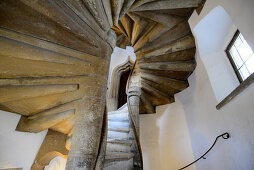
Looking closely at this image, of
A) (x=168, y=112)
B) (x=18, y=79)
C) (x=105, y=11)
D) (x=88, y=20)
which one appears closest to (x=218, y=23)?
(x=105, y=11)

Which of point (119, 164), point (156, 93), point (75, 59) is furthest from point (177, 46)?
point (119, 164)

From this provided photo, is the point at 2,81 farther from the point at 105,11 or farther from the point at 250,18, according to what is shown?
the point at 250,18

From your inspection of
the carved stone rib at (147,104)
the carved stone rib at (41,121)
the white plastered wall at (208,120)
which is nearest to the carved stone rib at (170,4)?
the white plastered wall at (208,120)

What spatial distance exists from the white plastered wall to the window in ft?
0.32

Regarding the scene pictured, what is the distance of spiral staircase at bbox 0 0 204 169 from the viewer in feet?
4.26

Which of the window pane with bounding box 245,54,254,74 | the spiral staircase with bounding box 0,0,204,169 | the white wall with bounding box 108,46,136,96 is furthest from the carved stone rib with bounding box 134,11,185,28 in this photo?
the white wall with bounding box 108,46,136,96

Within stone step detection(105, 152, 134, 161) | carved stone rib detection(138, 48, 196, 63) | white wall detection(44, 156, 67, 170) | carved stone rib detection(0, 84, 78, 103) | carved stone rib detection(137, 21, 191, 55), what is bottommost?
white wall detection(44, 156, 67, 170)

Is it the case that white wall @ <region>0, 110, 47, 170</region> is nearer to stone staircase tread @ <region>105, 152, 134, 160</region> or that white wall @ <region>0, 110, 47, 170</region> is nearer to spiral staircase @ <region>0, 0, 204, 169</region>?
spiral staircase @ <region>0, 0, 204, 169</region>

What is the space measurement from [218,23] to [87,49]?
7.35 ft

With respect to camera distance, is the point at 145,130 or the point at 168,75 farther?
the point at 145,130

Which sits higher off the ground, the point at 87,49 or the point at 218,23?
the point at 218,23

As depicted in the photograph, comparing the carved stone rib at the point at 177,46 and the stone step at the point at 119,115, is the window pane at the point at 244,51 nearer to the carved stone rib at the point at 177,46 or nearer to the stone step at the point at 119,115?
the carved stone rib at the point at 177,46

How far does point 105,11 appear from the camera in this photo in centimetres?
162

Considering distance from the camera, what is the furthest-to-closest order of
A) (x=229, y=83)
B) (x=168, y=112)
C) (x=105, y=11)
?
(x=168, y=112) → (x=229, y=83) → (x=105, y=11)
